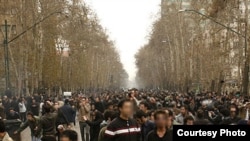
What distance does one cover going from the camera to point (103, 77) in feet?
371

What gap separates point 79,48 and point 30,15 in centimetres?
1982

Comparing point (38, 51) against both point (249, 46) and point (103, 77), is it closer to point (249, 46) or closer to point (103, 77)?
point (249, 46)

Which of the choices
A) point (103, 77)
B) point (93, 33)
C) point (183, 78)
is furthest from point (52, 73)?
point (103, 77)

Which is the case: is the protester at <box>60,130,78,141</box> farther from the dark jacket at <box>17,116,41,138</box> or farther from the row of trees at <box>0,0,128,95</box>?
the row of trees at <box>0,0,128,95</box>

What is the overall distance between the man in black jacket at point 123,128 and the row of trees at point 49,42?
25663 millimetres

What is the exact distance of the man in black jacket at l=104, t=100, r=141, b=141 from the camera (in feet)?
24.2

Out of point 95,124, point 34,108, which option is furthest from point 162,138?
point 34,108

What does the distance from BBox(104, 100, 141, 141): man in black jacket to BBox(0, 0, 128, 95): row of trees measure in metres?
25.7

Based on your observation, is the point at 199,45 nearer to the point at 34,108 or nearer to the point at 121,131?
the point at 34,108

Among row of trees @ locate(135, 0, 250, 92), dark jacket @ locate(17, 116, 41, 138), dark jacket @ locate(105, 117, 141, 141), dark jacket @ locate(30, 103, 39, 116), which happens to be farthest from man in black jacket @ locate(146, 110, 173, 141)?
row of trees @ locate(135, 0, 250, 92)

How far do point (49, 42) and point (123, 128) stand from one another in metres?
43.2

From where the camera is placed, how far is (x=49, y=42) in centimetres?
4991

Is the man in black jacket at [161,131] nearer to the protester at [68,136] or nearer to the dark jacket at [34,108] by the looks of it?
the protester at [68,136]

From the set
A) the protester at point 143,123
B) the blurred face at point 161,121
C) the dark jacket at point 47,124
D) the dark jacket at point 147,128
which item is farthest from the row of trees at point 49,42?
the blurred face at point 161,121
